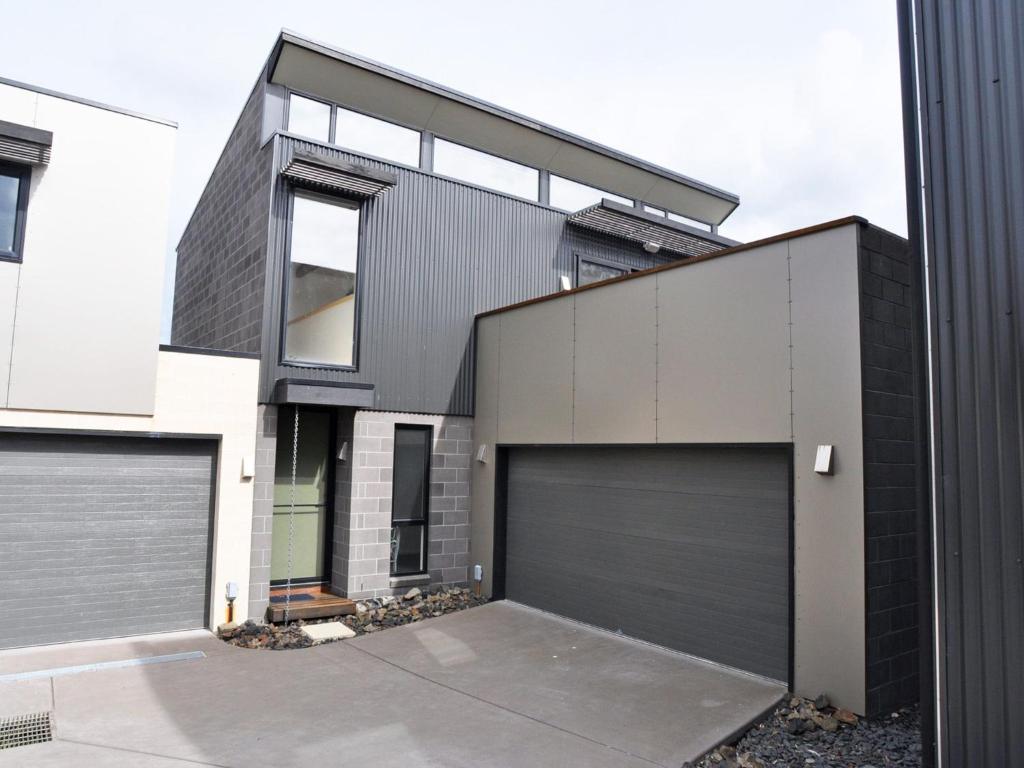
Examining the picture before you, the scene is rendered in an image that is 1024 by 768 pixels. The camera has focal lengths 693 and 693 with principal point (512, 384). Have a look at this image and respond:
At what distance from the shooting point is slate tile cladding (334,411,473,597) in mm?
8516

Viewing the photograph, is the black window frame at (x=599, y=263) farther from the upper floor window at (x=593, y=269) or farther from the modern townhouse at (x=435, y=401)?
the modern townhouse at (x=435, y=401)

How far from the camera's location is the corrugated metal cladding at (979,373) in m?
2.87

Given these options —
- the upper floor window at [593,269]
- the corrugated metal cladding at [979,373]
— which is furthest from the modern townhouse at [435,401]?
the corrugated metal cladding at [979,373]

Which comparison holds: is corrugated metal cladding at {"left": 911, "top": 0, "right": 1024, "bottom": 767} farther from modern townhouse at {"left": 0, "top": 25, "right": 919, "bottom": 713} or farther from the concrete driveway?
modern townhouse at {"left": 0, "top": 25, "right": 919, "bottom": 713}

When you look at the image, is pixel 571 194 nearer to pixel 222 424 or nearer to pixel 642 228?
pixel 642 228

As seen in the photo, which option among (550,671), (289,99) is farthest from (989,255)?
(289,99)

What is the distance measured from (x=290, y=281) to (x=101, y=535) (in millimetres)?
3424

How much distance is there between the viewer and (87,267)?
6867 mm

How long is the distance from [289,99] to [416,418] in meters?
4.38

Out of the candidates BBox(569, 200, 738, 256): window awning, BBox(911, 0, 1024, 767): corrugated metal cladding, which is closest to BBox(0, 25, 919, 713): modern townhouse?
BBox(569, 200, 738, 256): window awning

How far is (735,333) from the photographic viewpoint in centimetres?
633

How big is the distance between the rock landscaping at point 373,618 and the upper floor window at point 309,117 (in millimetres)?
5887

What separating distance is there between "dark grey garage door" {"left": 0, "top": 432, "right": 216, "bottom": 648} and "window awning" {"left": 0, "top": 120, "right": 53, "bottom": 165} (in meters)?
2.66

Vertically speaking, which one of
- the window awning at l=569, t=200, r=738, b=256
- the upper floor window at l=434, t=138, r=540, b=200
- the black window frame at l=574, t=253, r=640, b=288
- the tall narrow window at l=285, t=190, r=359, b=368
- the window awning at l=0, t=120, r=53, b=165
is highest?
the upper floor window at l=434, t=138, r=540, b=200
